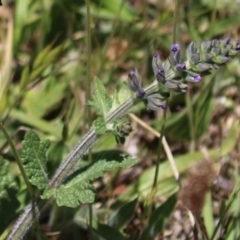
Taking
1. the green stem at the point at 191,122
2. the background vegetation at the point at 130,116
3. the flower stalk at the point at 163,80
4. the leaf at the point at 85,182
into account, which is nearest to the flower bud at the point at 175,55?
the flower stalk at the point at 163,80

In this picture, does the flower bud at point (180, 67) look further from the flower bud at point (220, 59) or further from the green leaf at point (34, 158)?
the green leaf at point (34, 158)

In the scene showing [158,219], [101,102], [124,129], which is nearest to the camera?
[124,129]

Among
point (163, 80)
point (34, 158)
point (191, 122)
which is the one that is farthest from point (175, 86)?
point (191, 122)

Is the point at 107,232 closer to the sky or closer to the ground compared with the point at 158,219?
closer to the sky

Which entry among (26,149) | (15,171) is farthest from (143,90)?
(15,171)

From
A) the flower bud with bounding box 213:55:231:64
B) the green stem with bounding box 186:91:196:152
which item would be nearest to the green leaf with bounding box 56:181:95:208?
the flower bud with bounding box 213:55:231:64

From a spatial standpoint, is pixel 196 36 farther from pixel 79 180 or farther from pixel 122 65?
pixel 79 180

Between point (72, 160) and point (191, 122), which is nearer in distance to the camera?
point (72, 160)

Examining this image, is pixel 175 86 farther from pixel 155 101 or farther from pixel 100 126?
pixel 100 126
